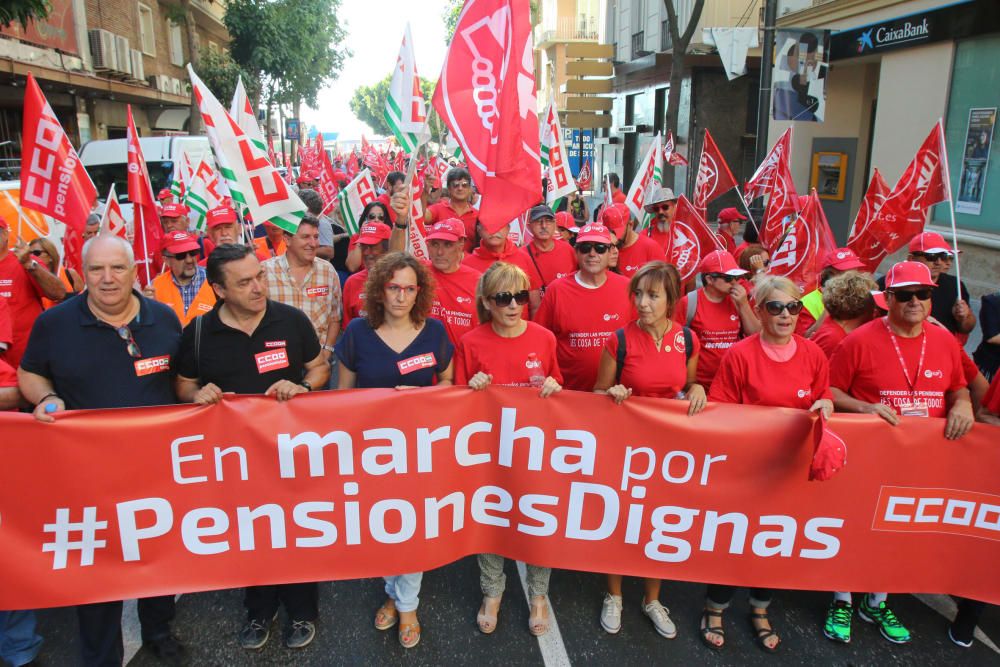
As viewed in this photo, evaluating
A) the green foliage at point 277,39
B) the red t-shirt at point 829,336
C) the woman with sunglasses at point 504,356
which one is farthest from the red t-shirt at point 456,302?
the green foliage at point 277,39

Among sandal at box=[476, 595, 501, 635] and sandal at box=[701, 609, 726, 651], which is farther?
sandal at box=[476, 595, 501, 635]

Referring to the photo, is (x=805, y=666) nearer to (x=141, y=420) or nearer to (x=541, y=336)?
(x=541, y=336)

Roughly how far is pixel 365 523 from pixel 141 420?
109 centimetres

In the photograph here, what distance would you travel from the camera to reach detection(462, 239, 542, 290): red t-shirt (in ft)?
17.5

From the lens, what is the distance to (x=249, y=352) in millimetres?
3367

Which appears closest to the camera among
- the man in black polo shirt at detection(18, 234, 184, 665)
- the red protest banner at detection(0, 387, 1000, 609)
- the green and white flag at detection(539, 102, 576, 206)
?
the man in black polo shirt at detection(18, 234, 184, 665)

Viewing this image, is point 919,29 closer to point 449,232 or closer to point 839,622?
point 449,232

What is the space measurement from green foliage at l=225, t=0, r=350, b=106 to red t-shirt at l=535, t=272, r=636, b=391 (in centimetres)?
2646

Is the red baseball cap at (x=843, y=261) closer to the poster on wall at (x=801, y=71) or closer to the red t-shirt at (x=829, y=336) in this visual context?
the red t-shirt at (x=829, y=336)

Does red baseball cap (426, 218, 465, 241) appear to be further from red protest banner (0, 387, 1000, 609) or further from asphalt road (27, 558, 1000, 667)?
asphalt road (27, 558, 1000, 667)

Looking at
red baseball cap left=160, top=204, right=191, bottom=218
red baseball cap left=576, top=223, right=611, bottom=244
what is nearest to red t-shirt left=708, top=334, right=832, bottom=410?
red baseball cap left=576, top=223, right=611, bottom=244

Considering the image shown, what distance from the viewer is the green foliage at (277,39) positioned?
2694cm

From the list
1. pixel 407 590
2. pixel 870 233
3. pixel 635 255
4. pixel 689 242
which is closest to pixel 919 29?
pixel 870 233

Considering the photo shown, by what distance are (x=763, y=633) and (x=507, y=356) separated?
5.90ft
